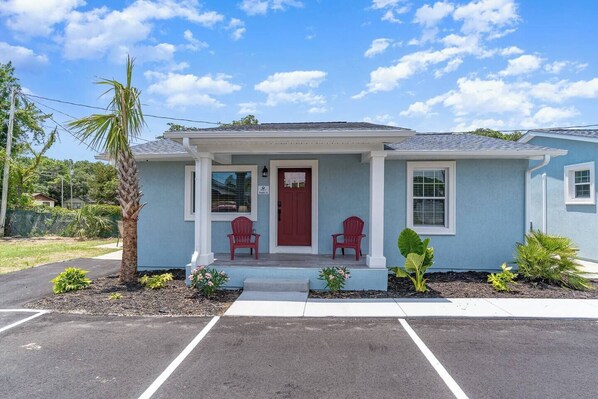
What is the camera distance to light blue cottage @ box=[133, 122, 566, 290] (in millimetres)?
6312

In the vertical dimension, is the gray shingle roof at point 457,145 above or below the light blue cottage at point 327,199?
above

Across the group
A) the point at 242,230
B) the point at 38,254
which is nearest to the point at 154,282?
the point at 242,230

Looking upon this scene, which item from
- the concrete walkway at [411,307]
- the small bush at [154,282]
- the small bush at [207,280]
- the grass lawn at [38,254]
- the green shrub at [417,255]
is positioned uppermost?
the green shrub at [417,255]

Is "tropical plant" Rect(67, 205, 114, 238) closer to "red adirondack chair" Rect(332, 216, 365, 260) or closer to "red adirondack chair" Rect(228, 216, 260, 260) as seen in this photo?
"red adirondack chair" Rect(228, 216, 260, 260)

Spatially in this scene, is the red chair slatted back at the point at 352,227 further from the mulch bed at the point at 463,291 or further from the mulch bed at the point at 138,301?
the mulch bed at the point at 138,301

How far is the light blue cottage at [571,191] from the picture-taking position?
348 inches

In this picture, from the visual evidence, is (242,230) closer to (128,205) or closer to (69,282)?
(128,205)

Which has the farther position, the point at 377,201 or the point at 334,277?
the point at 377,201

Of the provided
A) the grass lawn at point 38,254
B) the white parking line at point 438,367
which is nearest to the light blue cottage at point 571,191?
the white parking line at point 438,367

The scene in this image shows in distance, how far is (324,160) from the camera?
768cm

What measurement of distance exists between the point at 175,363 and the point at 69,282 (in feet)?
12.6

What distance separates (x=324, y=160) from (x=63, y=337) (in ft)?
18.5

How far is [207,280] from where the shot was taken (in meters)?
Answer: 5.49

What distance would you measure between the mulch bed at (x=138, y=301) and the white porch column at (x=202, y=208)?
65cm
